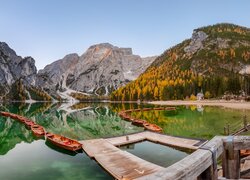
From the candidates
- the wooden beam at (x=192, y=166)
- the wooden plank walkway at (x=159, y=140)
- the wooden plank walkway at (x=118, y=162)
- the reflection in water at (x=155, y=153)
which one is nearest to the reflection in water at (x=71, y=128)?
the wooden plank walkway at (x=159, y=140)

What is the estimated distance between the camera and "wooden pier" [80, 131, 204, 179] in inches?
926

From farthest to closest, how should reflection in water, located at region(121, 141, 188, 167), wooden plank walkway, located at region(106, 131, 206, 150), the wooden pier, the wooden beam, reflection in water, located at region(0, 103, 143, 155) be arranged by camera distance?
reflection in water, located at region(0, 103, 143, 155) < wooden plank walkway, located at region(106, 131, 206, 150) < reflection in water, located at region(121, 141, 188, 167) < the wooden pier < the wooden beam

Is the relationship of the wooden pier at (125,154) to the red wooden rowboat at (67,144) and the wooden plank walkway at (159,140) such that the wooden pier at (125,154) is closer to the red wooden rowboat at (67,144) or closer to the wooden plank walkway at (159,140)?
the wooden plank walkway at (159,140)

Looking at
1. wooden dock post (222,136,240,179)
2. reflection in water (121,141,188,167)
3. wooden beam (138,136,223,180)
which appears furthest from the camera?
reflection in water (121,141,188,167)

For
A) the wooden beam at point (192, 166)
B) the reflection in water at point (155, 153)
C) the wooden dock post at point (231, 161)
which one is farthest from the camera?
the reflection in water at point (155, 153)

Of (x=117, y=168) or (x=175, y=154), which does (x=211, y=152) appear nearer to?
(x=117, y=168)

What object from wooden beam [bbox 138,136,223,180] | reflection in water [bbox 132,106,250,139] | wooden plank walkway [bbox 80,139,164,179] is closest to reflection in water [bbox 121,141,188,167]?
wooden plank walkway [bbox 80,139,164,179]

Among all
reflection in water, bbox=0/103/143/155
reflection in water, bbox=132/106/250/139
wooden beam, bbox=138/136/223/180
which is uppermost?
wooden beam, bbox=138/136/223/180

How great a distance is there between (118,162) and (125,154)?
3.00 meters

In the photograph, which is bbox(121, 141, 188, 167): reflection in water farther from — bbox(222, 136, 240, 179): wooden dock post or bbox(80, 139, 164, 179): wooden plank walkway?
bbox(222, 136, 240, 179): wooden dock post

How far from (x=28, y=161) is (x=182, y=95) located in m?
157

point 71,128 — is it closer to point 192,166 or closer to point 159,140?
point 159,140

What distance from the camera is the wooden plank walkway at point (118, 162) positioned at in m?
23.1

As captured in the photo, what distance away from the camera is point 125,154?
29625mm
